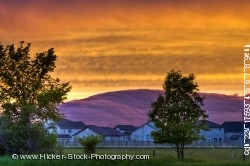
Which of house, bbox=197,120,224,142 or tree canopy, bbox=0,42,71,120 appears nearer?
tree canopy, bbox=0,42,71,120

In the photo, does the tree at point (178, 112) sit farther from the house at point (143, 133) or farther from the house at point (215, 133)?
the house at point (215, 133)

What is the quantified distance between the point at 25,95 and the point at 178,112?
53.0 feet

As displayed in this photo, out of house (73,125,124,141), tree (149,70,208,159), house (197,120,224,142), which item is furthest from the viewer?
house (197,120,224,142)

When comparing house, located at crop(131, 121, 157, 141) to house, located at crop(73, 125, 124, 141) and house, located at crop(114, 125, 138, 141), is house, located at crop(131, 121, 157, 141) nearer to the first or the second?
house, located at crop(73, 125, 124, 141)

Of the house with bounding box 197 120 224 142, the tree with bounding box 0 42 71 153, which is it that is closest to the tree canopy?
the tree with bounding box 0 42 71 153

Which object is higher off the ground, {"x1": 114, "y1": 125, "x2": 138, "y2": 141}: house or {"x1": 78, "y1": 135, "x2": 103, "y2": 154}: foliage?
{"x1": 114, "y1": 125, "x2": 138, "y2": 141}: house

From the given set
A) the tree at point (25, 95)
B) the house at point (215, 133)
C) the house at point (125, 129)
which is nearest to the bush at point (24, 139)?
the tree at point (25, 95)

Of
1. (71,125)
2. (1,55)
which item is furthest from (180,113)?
(71,125)

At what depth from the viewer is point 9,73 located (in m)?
56.6

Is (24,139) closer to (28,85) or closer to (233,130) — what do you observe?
(28,85)

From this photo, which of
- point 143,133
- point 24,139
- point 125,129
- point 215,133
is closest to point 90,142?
point 24,139

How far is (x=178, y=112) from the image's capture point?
154ft

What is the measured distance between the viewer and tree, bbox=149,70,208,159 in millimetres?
46250

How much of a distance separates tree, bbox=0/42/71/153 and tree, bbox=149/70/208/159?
32.4 ft
